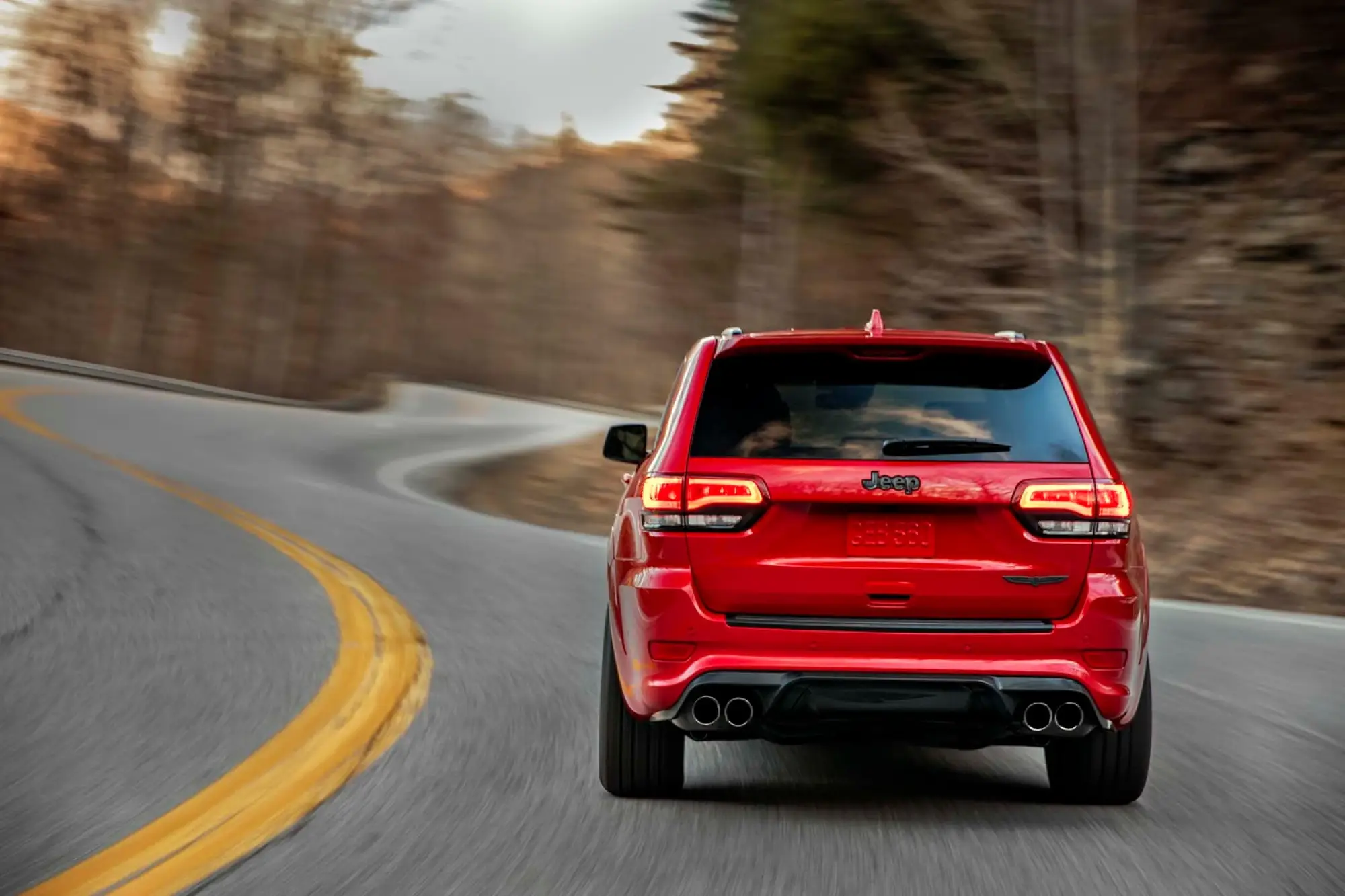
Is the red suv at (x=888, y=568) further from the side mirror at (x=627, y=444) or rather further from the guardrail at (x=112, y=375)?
the guardrail at (x=112, y=375)

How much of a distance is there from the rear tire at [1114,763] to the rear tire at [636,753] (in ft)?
4.23

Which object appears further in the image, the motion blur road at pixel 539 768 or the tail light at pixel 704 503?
the tail light at pixel 704 503

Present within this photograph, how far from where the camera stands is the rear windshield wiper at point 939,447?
4953 millimetres

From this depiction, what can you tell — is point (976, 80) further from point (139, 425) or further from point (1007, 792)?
point (1007, 792)

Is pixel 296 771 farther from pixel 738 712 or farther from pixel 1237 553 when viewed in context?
pixel 1237 553

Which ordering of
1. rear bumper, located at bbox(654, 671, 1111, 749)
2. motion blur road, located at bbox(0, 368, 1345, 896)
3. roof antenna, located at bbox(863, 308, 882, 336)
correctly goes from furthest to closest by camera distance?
roof antenna, located at bbox(863, 308, 882, 336) → rear bumper, located at bbox(654, 671, 1111, 749) → motion blur road, located at bbox(0, 368, 1345, 896)

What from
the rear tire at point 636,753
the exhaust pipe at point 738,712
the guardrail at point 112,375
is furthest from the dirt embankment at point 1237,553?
the guardrail at point 112,375

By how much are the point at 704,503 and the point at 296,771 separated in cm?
182

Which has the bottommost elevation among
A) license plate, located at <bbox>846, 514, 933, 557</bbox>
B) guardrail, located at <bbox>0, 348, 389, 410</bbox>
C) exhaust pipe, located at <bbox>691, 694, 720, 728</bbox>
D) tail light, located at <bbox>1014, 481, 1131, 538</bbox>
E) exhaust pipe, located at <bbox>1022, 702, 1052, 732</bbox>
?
exhaust pipe, located at <bbox>691, 694, 720, 728</bbox>

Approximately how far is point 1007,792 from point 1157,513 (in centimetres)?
1107

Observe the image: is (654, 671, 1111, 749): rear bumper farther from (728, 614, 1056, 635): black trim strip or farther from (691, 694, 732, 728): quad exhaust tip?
(728, 614, 1056, 635): black trim strip

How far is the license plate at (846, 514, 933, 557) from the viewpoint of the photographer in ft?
16.1

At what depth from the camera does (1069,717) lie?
494 cm

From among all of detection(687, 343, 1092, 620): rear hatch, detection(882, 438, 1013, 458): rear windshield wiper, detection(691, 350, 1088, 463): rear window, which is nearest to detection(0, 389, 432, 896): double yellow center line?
detection(687, 343, 1092, 620): rear hatch
